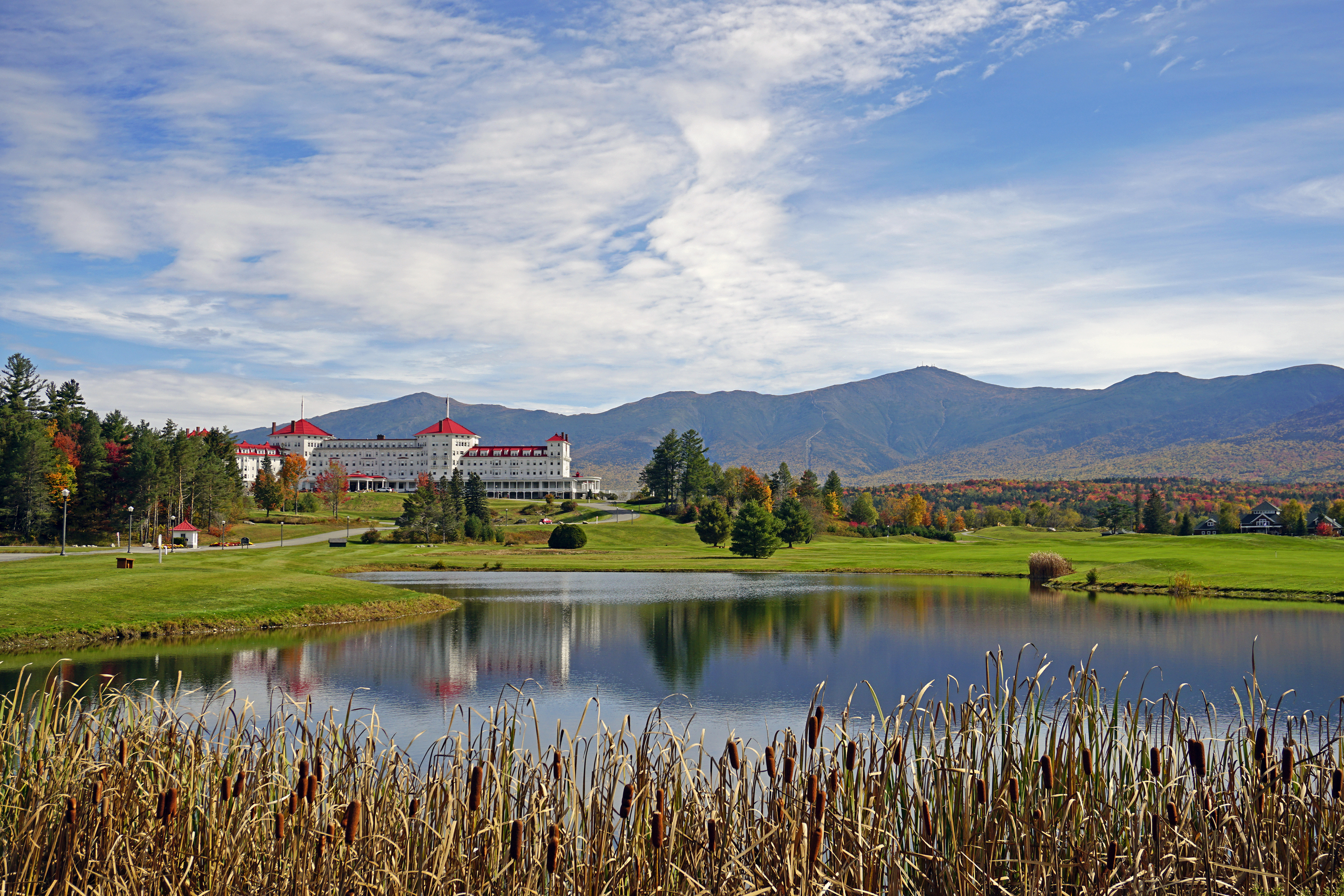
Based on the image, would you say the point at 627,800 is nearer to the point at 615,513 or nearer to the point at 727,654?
the point at 727,654

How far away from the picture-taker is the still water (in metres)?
19.0

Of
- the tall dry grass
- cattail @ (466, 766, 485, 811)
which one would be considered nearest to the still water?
the tall dry grass

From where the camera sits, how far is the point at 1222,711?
17.7m

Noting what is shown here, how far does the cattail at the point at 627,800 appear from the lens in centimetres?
623

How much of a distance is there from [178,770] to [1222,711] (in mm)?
17608

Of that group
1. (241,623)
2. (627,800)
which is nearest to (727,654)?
(241,623)

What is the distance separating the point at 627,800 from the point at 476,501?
87.2 meters

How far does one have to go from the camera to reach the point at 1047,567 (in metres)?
50.0

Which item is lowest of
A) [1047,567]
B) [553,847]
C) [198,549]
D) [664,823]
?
[1047,567]

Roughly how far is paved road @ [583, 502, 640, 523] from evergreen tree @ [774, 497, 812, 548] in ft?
73.1

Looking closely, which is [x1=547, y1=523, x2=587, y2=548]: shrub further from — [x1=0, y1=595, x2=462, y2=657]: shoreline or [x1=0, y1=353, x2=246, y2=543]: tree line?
[x1=0, y1=595, x2=462, y2=657]: shoreline

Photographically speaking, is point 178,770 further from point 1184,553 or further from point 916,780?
point 1184,553

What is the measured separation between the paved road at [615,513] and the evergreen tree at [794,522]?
73.1 ft

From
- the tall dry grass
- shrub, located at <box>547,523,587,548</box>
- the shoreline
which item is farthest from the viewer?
shrub, located at <box>547,523,587,548</box>
